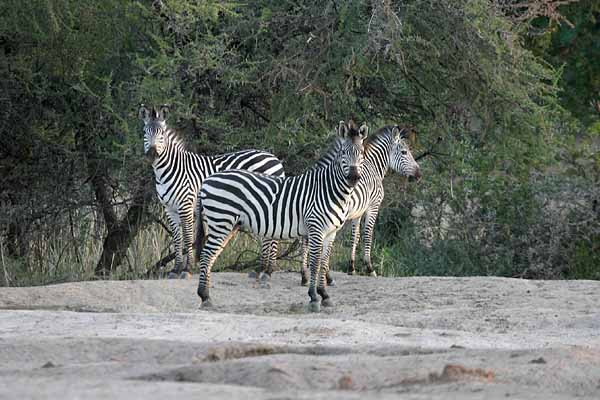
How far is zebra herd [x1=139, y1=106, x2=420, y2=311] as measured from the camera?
11.2 metres

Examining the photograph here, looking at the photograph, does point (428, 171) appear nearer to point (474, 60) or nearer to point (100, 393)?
point (474, 60)

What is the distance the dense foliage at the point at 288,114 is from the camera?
13.5 metres

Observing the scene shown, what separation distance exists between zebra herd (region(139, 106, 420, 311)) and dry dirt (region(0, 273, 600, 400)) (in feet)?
1.71

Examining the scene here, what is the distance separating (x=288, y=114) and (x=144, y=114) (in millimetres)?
1860

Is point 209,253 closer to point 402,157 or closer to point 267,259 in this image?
point 267,259

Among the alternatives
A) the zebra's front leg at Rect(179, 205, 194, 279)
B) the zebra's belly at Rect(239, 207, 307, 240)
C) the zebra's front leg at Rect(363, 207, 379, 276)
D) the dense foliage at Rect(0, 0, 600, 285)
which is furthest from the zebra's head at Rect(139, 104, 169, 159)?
the zebra's front leg at Rect(363, 207, 379, 276)

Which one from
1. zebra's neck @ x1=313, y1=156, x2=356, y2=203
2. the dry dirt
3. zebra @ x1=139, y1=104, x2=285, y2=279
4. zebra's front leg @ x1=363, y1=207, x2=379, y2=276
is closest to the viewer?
the dry dirt

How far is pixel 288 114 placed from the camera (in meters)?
13.7

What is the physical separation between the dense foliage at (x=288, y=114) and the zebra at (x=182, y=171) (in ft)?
1.34

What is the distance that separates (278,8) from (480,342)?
6.91 metres

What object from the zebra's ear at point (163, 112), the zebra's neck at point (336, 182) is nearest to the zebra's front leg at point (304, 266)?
the zebra's neck at point (336, 182)

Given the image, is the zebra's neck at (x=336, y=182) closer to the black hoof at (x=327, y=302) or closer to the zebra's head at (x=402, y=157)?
the black hoof at (x=327, y=302)

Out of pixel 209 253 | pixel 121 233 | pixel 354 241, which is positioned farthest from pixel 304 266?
pixel 121 233

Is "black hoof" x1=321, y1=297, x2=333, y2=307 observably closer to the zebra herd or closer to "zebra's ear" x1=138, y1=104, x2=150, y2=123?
the zebra herd
